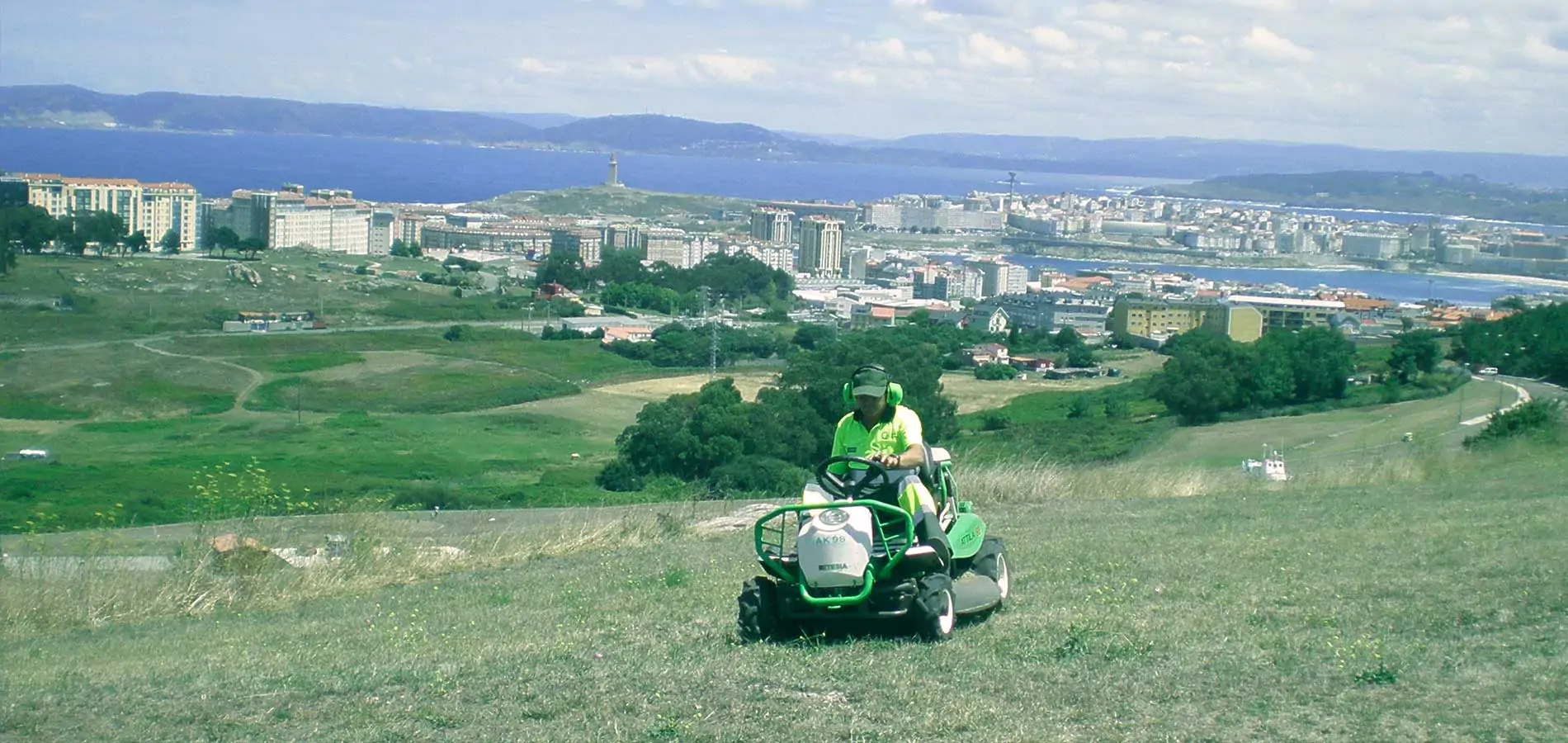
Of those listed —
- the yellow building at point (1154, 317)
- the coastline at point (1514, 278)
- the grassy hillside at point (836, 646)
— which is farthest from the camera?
the coastline at point (1514, 278)

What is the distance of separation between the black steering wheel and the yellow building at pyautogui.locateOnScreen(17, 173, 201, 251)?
1955 inches

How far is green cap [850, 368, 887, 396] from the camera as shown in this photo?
5918 millimetres

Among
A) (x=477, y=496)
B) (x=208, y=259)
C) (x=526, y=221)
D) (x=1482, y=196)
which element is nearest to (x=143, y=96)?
(x=526, y=221)

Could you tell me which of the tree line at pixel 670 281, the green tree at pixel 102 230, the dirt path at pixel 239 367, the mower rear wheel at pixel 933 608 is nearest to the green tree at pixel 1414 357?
the dirt path at pixel 239 367

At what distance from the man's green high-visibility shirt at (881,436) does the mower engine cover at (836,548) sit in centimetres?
51

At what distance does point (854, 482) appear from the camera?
5891 millimetres

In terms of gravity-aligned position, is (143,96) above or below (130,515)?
above

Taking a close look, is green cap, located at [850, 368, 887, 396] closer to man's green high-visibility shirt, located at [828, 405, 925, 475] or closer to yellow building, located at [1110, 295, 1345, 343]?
man's green high-visibility shirt, located at [828, 405, 925, 475]

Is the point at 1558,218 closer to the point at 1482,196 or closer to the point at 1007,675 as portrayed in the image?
the point at 1482,196

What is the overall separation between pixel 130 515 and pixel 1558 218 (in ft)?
357

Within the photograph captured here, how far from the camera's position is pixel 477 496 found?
20.3 metres

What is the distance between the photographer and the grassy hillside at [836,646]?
4312mm

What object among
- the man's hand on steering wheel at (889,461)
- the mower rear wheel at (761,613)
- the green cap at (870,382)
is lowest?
the mower rear wheel at (761,613)

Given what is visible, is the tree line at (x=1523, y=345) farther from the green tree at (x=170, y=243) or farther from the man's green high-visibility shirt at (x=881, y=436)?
the green tree at (x=170, y=243)
